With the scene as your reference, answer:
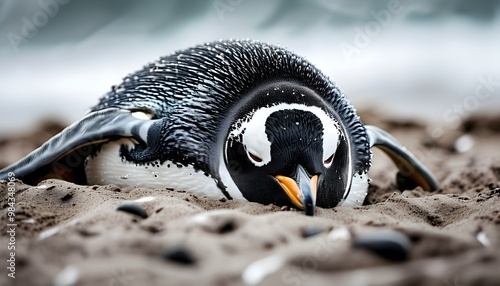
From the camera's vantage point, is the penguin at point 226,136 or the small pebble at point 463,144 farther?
the small pebble at point 463,144

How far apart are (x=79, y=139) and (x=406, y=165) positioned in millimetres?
1829

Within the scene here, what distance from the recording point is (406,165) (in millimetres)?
3391

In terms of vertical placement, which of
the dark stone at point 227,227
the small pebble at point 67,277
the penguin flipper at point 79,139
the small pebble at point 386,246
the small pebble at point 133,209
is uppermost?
the penguin flipper at point 79,139

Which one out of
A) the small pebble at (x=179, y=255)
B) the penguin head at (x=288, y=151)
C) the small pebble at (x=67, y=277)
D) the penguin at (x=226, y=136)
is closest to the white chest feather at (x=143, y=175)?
the penguin at (x=226, y=136)

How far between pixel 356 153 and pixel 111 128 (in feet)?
3.77

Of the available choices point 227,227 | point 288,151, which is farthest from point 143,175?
point 227,227

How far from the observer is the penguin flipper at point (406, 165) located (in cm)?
328

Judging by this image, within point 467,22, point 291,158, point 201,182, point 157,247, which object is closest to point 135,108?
point 201,182

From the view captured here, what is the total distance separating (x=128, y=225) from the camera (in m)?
1.77

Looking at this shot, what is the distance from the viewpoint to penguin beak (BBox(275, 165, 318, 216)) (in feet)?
6.85

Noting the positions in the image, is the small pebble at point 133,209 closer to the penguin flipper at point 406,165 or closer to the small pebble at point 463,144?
the penguin flipper at point 406,165

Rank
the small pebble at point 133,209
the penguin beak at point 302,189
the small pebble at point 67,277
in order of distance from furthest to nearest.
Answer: the penguin beak at point 302,189 → the small pebble at point 133,209 → the small pebble at point 67,277

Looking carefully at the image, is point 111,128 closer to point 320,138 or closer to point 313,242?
point 320,138

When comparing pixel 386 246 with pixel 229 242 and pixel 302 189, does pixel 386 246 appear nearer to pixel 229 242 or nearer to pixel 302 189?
pixel 229 242
